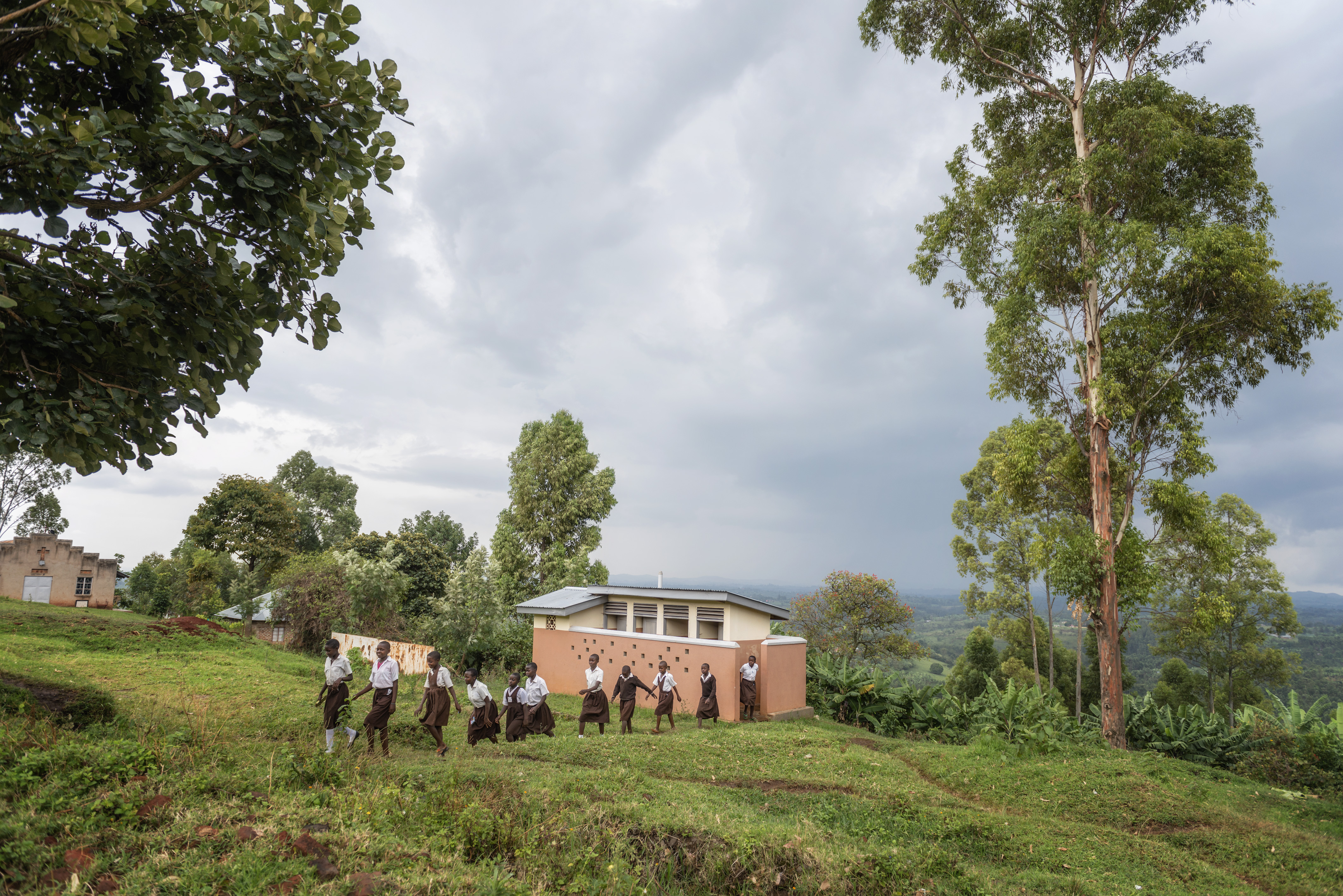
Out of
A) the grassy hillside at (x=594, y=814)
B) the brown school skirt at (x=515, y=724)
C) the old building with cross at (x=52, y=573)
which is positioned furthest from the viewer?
the old building with cross at (x=52, y=573)

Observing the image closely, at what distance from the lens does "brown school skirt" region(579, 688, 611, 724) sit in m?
13.7

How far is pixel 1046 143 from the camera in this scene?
18109 millimetres

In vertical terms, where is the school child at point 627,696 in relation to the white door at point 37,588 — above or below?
below

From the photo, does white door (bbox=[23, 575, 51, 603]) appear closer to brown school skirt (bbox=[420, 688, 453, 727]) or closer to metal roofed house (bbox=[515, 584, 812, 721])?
metal roofed house (bbox=[515, 584, 812, 721])

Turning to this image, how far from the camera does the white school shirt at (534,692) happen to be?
1243 centimetres

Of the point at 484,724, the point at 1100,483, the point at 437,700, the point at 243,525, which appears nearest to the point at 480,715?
the point at 484,724

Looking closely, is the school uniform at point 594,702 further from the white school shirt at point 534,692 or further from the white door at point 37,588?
the white door at point 37,588

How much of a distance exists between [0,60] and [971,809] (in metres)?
13.2

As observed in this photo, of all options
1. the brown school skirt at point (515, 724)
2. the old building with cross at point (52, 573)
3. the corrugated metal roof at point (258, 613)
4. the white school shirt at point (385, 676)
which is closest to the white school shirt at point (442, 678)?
the white school shirt at point (385, 676)

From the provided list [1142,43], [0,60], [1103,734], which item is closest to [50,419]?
[0,60]

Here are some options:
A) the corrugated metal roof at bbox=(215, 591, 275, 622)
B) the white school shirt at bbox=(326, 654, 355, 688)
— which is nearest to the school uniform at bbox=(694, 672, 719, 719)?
the white school shirt at bbox=(326, 654, 355, 688)

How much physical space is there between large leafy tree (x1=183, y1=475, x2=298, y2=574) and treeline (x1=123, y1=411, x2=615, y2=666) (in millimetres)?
75

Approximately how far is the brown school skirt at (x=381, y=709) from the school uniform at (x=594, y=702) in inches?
166

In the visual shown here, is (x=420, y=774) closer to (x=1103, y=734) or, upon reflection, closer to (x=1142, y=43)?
(x=1103, y=734)
